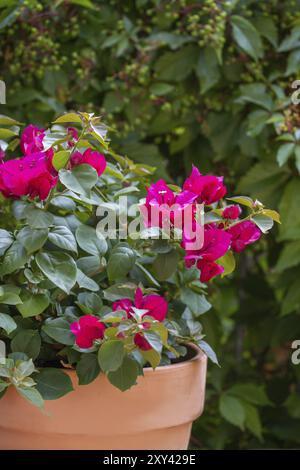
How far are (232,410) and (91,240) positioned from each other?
63 centimetres

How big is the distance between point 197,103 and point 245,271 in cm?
44

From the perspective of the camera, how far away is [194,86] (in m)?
1.36

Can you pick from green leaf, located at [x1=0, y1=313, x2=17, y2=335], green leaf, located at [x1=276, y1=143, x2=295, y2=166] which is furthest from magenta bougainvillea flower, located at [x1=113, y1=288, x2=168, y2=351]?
green leaf, located at [x1=276, y1=143, x2=295, y2=166]

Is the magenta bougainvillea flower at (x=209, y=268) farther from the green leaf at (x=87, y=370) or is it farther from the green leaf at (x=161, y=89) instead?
the green leaf at (x=161, y=89)

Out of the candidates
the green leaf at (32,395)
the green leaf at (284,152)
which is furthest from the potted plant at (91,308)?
the green leaf at (284,152)

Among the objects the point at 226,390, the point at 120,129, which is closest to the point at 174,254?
the point at 120,129

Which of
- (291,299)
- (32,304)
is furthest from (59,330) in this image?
(291,299)

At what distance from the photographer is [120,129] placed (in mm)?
1350

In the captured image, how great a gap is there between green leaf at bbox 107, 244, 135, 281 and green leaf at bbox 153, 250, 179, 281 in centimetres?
3

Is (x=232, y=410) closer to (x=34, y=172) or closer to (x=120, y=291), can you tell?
(x=120, y=291)

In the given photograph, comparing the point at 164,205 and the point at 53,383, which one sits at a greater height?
the point at 164,205

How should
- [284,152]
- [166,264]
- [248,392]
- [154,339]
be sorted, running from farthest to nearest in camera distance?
[248,392] → [284,152] → [166,264] → [154,339]

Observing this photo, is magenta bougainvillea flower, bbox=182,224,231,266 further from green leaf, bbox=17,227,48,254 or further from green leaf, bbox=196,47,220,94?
green leaf, bbox=196,47,220,94
